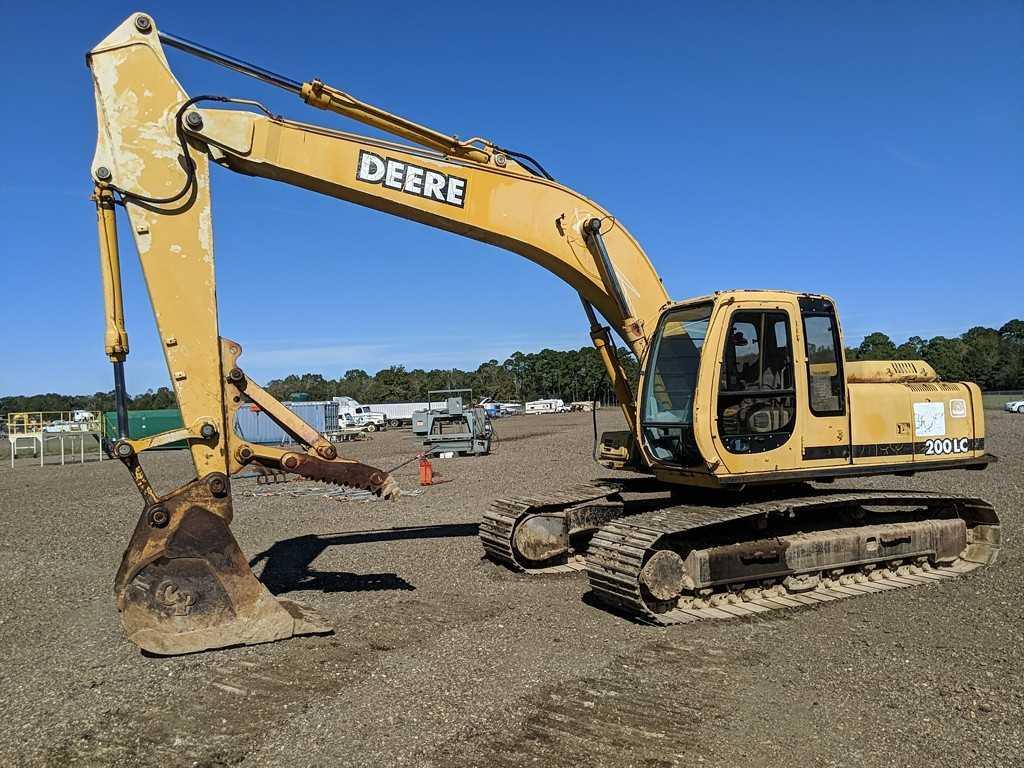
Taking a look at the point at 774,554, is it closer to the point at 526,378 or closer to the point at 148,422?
the point at 148,422

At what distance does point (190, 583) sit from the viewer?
20.2ft

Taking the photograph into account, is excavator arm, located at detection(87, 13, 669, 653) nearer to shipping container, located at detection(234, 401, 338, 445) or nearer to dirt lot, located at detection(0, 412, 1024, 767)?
dirt lot, located at detection(0, 412, 1024, 767)

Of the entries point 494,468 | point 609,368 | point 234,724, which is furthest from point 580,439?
point 234,724

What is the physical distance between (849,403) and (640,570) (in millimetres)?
3097

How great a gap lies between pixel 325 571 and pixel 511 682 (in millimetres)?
4594

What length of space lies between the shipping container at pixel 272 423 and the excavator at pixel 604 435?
88.4 ft

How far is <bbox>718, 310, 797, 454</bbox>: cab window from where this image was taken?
7664 mm

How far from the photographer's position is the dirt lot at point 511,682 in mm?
4738

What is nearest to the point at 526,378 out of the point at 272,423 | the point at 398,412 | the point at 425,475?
the point at 398,412

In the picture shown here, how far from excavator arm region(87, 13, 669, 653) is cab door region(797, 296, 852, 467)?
351cm

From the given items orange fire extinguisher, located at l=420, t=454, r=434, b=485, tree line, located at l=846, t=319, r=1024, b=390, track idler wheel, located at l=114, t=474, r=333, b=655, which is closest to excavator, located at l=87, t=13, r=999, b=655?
track idler wheel, located at l=114, t=474, r=333, b=655

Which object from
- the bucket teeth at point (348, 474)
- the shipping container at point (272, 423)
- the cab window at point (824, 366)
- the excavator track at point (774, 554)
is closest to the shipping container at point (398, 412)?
the shipping container at point (272, 423)

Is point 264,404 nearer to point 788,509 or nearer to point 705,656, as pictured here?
point 705,656

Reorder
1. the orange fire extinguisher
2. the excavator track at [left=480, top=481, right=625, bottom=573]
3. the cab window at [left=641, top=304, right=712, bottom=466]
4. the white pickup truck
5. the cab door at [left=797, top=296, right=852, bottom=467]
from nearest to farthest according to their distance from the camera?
1. the cab window at [left=641, top=304, right=712, bottom=466]
2. the cab door at [left=797, top=296, right=852, bottom=467]
3. the excavator track at [left=480, top=481, right=625, bottom=573]
4. the orange fire extinguisher
5. the white pickup truck
